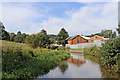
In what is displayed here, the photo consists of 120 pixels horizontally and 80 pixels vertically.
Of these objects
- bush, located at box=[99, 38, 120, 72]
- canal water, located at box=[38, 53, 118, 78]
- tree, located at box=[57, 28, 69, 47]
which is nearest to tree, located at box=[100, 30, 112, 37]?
tree, located at box=[57, 28, 69, 47]

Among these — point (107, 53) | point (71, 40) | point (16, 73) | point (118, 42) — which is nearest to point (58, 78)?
point (16, 73)

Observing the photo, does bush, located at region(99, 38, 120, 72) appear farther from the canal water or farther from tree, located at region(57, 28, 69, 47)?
tree, located at region(57, 28, 69, 47)

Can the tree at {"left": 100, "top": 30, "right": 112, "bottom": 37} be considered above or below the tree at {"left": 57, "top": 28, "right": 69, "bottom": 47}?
above

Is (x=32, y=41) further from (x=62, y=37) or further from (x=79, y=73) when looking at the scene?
(x=62, y=37)

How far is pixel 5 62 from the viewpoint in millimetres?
7133

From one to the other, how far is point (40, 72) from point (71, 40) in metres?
41.2

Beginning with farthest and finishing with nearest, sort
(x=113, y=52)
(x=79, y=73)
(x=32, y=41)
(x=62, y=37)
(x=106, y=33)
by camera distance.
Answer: (x=106, y=33), (x=62, y=37), (x=32, y=41), (x=113, y=52), (x=79, y=73)

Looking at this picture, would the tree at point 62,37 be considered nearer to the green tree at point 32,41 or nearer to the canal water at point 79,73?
the green tree at point 32,41

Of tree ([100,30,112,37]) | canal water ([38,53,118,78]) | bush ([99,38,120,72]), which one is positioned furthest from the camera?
tree ([100,30,112,37])

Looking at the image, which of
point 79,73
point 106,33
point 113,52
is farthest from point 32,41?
point 106,33

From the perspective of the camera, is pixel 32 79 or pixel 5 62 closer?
pixel 32 79

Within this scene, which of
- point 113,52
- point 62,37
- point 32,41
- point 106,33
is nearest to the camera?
point 113,52

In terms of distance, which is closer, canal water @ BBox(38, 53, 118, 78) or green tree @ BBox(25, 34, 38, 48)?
canal water @ BBox(38, 53, 118, 78)

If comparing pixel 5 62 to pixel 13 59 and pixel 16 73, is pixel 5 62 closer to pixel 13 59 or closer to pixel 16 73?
pixel 13 59
